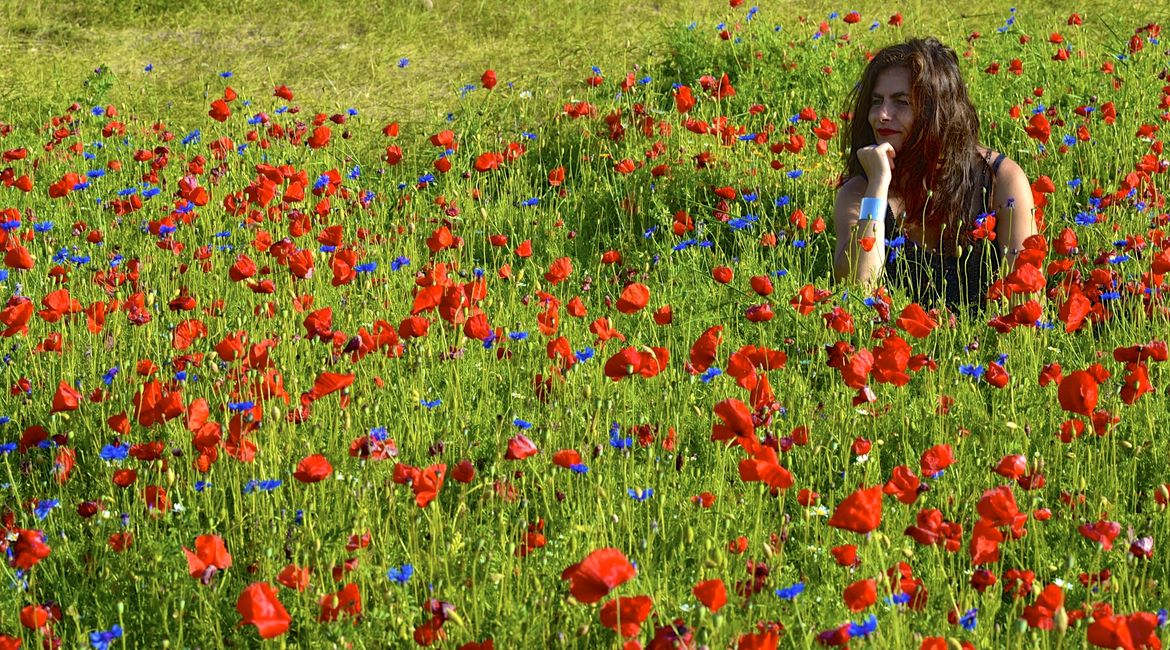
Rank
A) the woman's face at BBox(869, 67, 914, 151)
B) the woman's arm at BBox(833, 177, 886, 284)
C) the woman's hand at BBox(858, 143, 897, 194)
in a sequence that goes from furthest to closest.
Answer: the woman's face at BBox(869, 67, 914, 151)
the woman's hand at BBox(858, 143, 897, 194)
the woman's arm at BBox(833, 177, 886, 284)

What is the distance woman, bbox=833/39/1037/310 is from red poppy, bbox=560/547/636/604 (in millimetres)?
2759

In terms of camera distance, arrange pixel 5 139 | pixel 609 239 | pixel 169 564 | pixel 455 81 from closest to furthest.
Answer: pixel 169 564, pixel 609 239, pixel 5 139, pixel 455 81

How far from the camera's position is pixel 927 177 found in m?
4.42

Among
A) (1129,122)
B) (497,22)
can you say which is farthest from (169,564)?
(497,22)

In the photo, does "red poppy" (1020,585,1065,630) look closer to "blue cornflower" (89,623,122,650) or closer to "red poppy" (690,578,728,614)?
"red poppy" (690,578,728,614)

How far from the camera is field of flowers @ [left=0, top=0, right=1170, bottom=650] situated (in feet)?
7.14

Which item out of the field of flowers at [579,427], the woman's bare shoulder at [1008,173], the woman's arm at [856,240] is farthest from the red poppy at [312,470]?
the woman's bare shoulder at [1008,173]

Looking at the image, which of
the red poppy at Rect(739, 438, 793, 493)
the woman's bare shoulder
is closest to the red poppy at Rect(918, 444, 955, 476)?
the red poppy at Rect(739, 438, 793, 493)

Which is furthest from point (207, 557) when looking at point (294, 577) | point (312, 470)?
point (312, 470)

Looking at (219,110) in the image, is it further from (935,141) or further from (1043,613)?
(1043,613)

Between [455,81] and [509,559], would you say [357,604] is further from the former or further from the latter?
[455,81]

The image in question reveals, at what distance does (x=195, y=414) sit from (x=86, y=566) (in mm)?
384

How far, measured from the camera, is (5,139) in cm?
683

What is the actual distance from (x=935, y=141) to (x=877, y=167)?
0.32 metres
